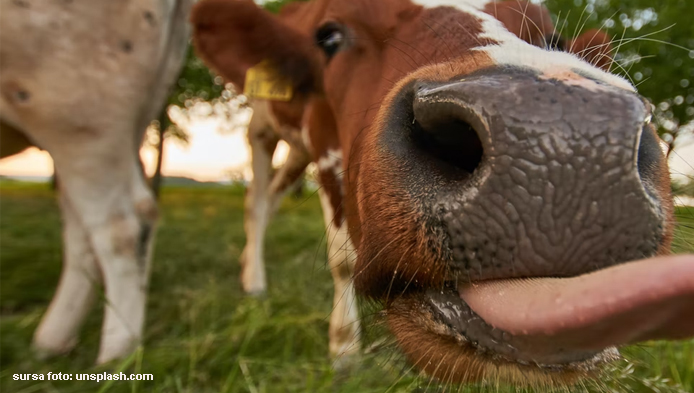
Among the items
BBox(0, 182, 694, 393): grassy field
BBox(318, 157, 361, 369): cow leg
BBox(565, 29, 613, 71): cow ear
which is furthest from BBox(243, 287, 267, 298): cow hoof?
BBox(565, 29, 613, 71): cow ear

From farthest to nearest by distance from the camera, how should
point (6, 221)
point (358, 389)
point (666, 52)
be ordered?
point (666, 52) < point (6, 221) < point (358, 389)

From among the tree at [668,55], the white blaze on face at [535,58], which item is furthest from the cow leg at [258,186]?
the tree at [668,55]

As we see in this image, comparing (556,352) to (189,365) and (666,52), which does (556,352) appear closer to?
(189,365)

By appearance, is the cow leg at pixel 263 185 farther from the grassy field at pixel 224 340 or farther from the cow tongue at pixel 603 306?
the cow tongue at pixel 603 306

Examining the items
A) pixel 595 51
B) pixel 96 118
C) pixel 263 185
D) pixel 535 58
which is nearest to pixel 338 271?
pixel 96 118

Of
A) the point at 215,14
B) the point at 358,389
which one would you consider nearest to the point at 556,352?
the point at 358,389

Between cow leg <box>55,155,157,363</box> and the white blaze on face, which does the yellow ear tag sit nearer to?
cow leg <box>55,155,157,363</box>

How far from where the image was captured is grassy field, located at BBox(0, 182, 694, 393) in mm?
1703

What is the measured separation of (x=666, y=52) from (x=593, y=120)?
822cm

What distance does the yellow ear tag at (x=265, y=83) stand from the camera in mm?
2461

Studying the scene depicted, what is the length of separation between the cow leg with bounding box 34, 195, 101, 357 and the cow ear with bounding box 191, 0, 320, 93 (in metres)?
1.16

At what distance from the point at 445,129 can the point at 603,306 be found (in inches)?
16.6

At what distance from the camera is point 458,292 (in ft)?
3.06

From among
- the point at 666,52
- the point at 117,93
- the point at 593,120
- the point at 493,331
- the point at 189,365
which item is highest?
the point at 666,52
